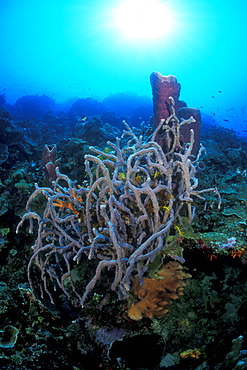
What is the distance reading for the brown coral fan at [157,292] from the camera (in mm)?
2260

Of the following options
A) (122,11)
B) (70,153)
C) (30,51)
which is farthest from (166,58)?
(70,153)

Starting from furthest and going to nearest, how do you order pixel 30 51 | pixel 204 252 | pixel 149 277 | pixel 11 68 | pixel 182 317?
pixel 30 51
pixel 11 68
pixel 204 252
pixel 149 277
pixel 182 317

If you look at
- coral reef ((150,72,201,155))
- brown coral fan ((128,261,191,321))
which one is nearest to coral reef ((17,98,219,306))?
brown coral fan ((128,261,191,321))

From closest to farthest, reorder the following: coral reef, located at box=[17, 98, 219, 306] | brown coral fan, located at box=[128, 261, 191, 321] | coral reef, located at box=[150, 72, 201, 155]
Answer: brown coral fan, located at box=[128, 261, 191, 321], coral reef, located at box=[17, 98, 219, 306], coral reef, located at box=[150, 72, 201, 155]

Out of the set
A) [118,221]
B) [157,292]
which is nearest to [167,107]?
[118,221]

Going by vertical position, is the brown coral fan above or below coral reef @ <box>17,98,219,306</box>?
below

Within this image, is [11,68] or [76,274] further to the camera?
[11,68]

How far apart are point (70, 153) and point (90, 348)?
5462 millimetres

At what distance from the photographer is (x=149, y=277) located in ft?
8.01

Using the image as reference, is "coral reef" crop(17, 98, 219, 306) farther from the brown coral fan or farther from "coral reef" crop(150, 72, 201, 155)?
"coral reef" crop(150, 72, 201, 155)

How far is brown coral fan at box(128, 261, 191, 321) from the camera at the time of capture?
2.26m

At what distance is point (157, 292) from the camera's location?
7.76ft

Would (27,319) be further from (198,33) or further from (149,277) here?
(198,33)

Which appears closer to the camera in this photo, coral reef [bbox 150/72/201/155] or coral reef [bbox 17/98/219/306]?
coral reef [bbox 17/98/219/306]
